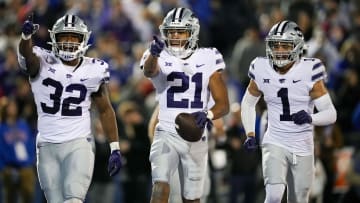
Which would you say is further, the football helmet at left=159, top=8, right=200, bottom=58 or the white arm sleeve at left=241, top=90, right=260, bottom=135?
the white arm sleeve at left=241, top=90, right=260, bottom=135

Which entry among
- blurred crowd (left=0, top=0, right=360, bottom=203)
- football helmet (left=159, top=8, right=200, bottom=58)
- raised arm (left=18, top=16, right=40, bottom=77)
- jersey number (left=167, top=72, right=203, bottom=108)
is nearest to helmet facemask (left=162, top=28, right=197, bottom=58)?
football helmet (left=159, top=8, right=200, bottom=58)

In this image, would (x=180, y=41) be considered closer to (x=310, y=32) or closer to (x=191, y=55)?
(x=191, y=55)

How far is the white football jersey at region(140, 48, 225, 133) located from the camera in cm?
956

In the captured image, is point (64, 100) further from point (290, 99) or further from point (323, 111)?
point (323, 111)

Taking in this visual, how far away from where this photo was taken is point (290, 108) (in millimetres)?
9781

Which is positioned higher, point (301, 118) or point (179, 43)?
point (179, 43)

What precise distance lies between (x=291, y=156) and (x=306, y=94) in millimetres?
536

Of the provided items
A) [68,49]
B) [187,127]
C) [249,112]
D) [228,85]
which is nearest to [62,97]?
[68,49]

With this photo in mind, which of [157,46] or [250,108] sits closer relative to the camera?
[157,46]

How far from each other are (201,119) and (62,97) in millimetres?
1131

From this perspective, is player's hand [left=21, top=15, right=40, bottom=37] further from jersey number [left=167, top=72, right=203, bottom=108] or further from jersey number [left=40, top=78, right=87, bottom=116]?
jersey number [left=167, top=72, right=203, bottom=108]

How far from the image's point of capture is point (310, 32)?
1479cm

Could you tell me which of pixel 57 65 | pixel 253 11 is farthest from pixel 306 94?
pixel 253 11

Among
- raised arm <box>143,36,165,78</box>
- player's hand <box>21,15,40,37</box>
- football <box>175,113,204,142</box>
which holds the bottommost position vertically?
football <box>175,113,204,142</box>
